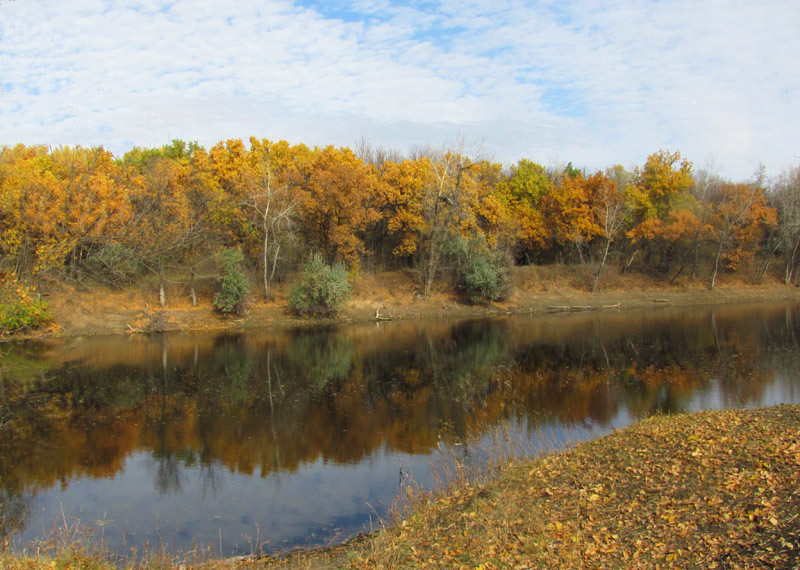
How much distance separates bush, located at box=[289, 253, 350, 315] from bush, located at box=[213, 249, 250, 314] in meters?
3.18

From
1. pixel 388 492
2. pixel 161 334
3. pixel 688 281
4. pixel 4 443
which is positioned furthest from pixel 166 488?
pixel 688 281

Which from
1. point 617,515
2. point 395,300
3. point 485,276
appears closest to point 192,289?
point 395,300

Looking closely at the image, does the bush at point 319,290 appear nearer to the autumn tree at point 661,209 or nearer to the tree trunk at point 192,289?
the tree trunk at point 192,289

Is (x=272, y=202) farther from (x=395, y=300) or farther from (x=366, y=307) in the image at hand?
(x=395, y=300)

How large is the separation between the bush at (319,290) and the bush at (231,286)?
3.18 meters

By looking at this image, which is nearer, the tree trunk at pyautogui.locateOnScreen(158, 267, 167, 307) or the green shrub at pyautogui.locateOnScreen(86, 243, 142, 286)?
the green shrub at pyautogui.locateOnScreen(86, 243, 142, 286)

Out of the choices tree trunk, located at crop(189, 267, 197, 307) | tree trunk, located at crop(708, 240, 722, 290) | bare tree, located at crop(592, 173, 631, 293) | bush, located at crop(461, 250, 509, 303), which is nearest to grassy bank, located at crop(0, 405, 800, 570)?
bush, located at crop(461, 250, 509, 303)

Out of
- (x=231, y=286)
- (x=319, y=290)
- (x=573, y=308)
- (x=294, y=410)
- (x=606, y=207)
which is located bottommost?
(x=573, y=308)

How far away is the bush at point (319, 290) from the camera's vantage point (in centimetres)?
3659

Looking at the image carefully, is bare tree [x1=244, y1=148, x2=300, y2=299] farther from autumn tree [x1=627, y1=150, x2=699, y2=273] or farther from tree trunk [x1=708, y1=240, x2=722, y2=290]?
tree trunk [x1=708, y1=240, x2=722, y2=290]

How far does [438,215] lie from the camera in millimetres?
42875

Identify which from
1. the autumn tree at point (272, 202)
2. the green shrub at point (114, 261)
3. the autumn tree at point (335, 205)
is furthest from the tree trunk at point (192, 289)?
the green shrub at point (114, 261)

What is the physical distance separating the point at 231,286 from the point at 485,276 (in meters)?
17.0

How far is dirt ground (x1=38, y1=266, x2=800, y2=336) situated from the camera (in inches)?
1332
